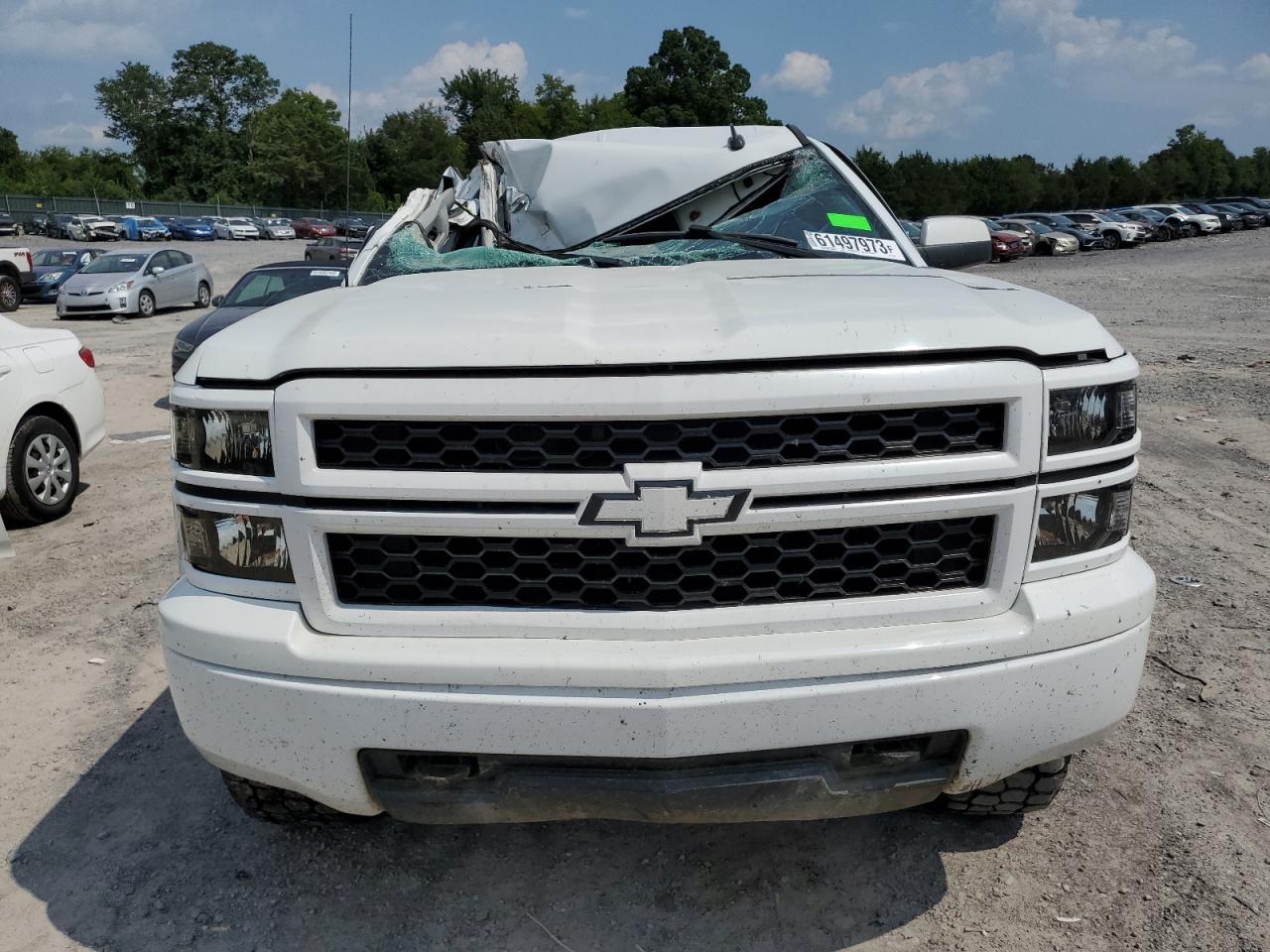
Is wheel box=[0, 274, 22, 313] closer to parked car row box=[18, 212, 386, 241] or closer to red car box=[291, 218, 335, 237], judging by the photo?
parked car row box=[18, 212, 386, 241]

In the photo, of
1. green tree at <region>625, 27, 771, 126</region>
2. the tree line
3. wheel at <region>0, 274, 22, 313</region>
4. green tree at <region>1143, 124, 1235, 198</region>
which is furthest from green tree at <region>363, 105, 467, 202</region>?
green tree at <region>1143, 124, 1235, 198</region>

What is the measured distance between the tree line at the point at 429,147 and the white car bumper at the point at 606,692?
6329 cm

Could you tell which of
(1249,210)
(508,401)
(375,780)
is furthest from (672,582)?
(1249,210)

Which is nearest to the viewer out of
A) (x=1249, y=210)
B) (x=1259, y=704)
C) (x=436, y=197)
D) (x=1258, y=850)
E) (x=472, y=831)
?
(x=1258, y=850)

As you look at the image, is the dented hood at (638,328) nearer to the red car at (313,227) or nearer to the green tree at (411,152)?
the red car at (313,227)

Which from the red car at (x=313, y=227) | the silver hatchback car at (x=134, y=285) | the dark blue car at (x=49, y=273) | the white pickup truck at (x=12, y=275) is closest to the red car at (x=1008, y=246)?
the silver hatchback car at (x=134, y=285)

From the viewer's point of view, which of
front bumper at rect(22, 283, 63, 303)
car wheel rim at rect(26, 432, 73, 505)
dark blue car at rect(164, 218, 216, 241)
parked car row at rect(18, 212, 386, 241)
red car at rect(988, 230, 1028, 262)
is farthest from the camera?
dark blue car at rect(164, 218, 216, 241)

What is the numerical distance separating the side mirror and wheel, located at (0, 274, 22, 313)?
2274 cm

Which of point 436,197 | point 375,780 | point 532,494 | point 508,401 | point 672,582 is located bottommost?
point 375,780

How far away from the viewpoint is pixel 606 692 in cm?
190

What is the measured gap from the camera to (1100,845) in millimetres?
2658

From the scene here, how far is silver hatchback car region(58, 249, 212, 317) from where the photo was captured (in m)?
20.2

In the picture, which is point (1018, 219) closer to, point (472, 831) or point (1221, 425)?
point (1221, 425)

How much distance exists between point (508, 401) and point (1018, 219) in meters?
41.8
